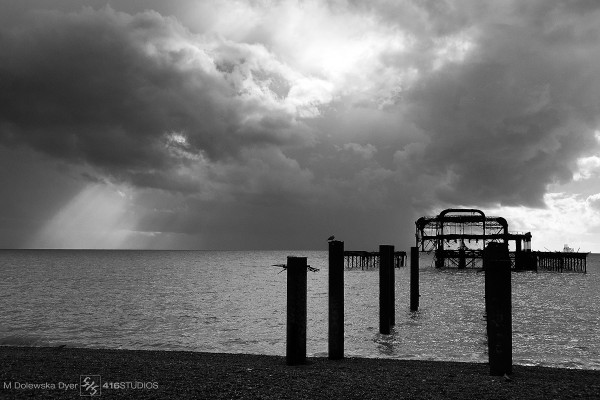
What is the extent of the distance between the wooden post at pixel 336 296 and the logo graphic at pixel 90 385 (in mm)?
5376

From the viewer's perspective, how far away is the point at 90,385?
29.6ft

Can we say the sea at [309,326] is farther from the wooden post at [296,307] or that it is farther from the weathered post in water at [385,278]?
the wooden post at [296,307]

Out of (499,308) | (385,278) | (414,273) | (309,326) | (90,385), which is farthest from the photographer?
(414,273)

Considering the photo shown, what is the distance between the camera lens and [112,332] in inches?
911

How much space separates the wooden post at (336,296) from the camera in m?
12.1

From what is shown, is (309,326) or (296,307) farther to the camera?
(309,326)

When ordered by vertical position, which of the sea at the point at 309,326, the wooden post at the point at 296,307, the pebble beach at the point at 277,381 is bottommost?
the sea at the point at 309,326

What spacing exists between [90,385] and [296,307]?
4.22 meters

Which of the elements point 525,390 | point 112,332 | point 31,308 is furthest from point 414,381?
point 31,308

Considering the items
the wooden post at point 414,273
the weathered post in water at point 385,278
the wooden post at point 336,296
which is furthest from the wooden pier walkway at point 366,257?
the wooden post at point 336,296

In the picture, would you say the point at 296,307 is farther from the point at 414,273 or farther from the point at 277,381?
the point at 414,273

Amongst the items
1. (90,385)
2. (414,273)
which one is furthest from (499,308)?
(414,273)

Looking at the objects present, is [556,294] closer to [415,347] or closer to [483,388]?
[415,347]

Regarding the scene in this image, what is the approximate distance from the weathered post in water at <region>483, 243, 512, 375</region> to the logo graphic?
732 centimetres
